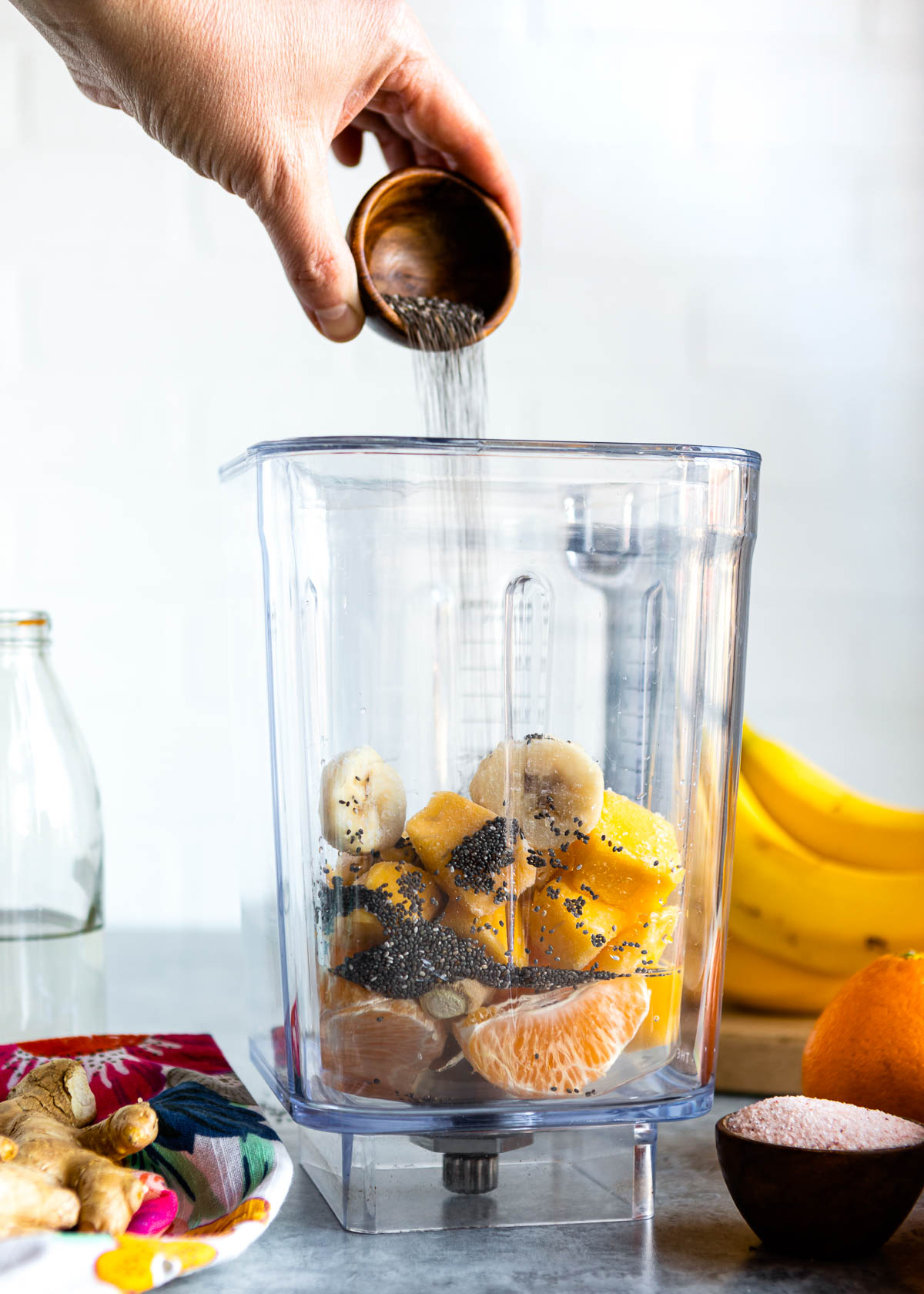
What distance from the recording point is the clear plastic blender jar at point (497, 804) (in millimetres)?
416

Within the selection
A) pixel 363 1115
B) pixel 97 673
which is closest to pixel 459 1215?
pixel 363 1115

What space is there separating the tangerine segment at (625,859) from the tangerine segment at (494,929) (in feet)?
0.08

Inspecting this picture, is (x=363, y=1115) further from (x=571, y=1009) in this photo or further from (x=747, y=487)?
(x=747, y=487)

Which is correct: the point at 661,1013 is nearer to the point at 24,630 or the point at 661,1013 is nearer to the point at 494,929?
the point at 494,929

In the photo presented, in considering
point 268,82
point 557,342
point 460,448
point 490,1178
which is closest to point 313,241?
point 268,82

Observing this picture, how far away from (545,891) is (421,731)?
7 cm

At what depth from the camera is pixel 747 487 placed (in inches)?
18.1

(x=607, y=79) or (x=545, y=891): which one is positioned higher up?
(x=607, y=79)

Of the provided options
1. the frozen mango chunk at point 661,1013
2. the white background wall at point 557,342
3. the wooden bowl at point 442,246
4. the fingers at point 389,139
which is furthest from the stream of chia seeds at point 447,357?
the white background wall at point 557,342

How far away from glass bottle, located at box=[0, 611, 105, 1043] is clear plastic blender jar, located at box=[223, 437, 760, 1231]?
214 millimetres

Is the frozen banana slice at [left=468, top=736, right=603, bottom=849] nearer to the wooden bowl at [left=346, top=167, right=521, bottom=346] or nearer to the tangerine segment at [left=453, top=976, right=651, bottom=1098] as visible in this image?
the tangerine segment at [left=453, top=976, right=651, bottom=1098]

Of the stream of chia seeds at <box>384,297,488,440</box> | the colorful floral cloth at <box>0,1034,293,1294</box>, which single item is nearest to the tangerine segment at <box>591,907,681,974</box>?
the colorful floral cloth at <box>0,1034,293,1294</box>

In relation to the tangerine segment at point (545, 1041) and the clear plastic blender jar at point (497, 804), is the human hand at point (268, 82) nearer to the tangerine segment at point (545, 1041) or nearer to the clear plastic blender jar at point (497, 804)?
the clear plastic blender jar at point (497, 804)

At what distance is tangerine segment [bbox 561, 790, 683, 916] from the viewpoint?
1.38 ft
